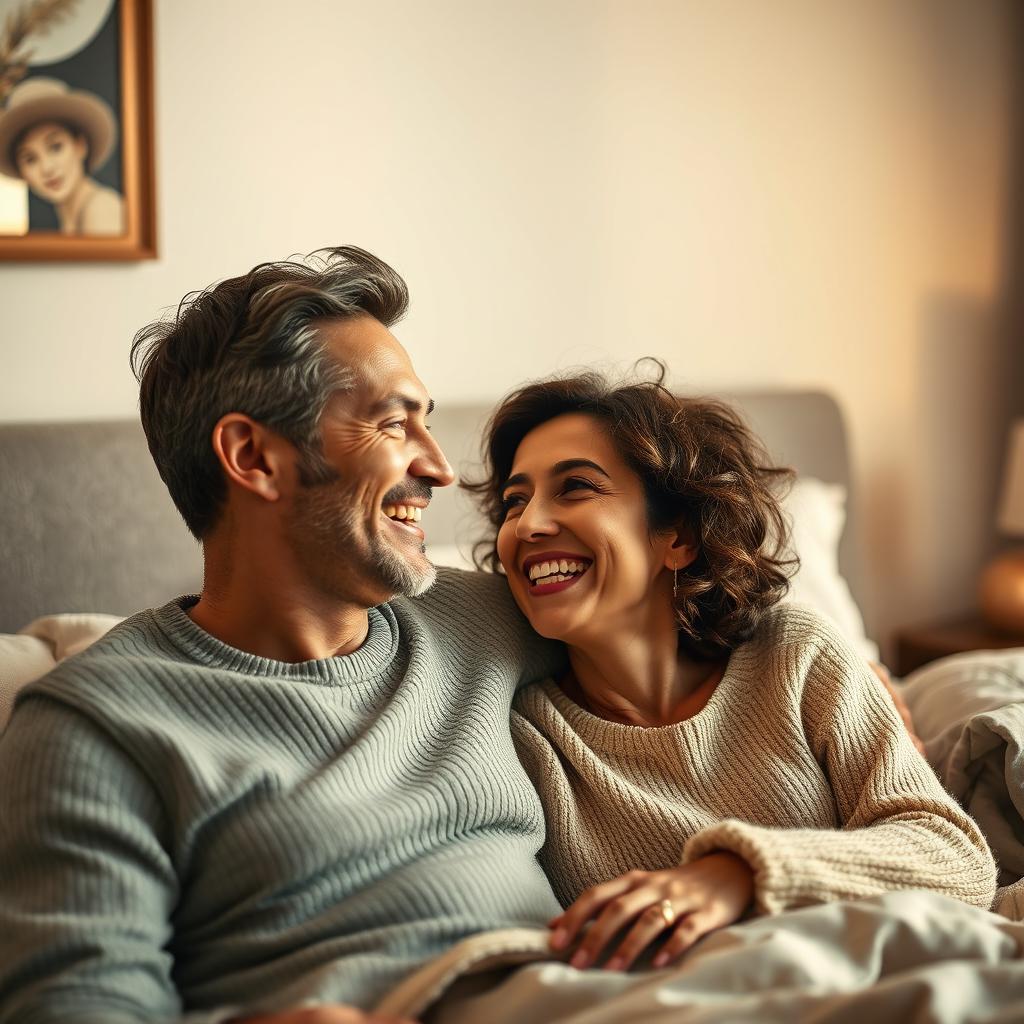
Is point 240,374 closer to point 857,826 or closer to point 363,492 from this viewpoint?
point 363,492

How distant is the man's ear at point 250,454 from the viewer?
1449 millimetres

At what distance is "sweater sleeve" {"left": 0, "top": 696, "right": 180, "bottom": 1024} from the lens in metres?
1.11

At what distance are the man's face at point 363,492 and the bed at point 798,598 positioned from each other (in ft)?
1.42

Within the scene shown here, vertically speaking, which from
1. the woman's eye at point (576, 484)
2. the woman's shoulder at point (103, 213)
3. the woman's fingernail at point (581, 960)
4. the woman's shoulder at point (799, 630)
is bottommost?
the woman's fingernail at point (581, 960)

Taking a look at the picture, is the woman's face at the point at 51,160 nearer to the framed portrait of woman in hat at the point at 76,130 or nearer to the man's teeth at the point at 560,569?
the framed portrait of woman in hat at the point at 76,130

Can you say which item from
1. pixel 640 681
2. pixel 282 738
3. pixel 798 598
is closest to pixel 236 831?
pixel 282 738

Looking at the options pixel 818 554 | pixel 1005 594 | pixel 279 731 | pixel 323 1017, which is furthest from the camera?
pixel 1005 594

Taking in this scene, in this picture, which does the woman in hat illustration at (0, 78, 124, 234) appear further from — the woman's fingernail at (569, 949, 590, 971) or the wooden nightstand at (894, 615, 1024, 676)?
the wooden nightstand at (894, 615, 1024, 676)

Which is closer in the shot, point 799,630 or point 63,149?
point 799,630

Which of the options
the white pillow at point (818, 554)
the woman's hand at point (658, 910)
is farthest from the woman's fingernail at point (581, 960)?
the white pillow at point (818, 554)

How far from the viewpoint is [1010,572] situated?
3191mm

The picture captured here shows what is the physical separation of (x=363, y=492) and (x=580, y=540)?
31cm

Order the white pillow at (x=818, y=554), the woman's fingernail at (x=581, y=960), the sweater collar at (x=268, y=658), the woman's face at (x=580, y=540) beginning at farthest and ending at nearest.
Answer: the white pillow at (x=818, y=554) → the woman's face at (x=580, y=540) → the sweater collar at (x=268, y=658) → the woman's fingernail at (x=581, y=960)

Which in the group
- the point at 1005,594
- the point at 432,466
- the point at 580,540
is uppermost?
the point at 432,466
